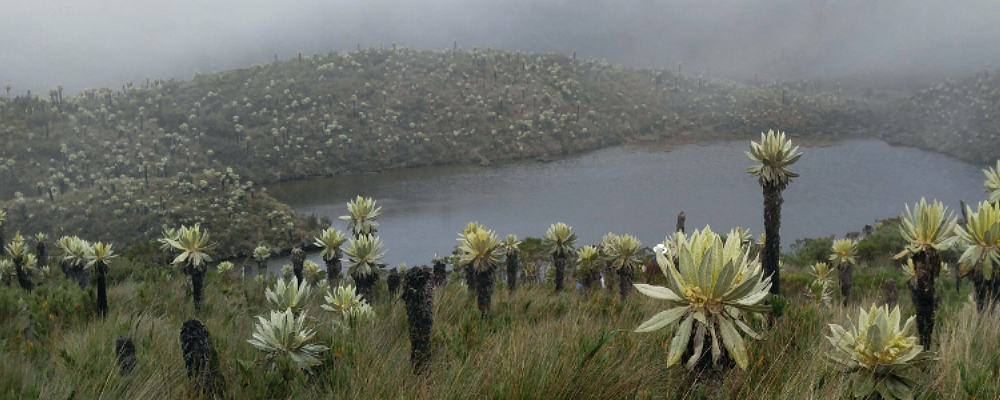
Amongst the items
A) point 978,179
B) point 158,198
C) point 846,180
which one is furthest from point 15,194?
point 978,179

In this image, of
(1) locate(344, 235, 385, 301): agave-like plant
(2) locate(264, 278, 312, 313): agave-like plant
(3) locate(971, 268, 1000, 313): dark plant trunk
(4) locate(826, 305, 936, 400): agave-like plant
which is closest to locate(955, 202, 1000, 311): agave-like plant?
(3) locate(971, 268, 1000, 313): dark plant trunk

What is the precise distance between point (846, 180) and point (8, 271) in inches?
2735

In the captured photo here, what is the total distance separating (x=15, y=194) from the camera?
184ft

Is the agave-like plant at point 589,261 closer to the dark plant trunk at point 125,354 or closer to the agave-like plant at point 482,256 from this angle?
the agave-like plant at point 482,256

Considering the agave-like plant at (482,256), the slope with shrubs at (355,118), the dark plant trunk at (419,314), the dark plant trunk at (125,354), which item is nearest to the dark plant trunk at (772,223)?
the agave-like plant at (482,256)

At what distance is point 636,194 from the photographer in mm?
59719

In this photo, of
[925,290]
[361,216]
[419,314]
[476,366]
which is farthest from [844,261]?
[476,366]

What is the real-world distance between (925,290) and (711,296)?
3128 millimetres

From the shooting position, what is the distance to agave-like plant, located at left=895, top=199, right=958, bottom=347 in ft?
14.4

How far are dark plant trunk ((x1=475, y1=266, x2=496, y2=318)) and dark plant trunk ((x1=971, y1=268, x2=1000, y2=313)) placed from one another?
16.8ft

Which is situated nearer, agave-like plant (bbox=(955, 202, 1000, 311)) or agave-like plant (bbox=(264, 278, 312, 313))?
agave-like plant (bbox=(955, 202, 1000, 311))

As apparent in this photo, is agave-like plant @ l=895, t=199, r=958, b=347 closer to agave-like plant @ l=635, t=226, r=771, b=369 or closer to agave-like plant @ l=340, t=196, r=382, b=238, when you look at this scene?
agave-like plant @ l=635, t=226, r=771, b=369

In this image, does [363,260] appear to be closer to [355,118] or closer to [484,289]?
[484,289]

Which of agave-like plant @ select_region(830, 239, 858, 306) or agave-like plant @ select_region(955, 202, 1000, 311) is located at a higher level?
agave-like plant @ select_region(955, 202, 1000, 311)
